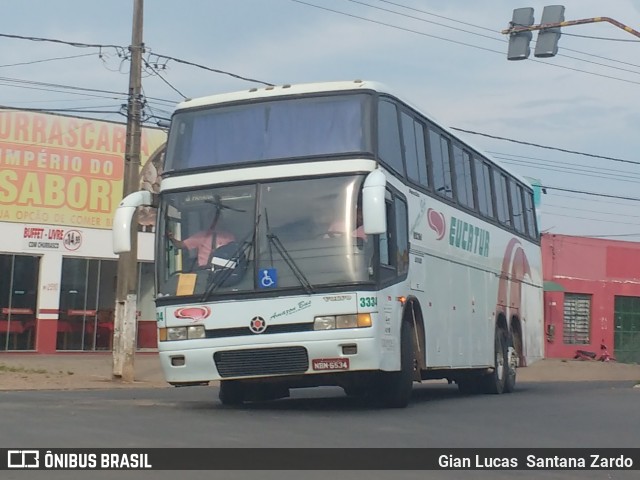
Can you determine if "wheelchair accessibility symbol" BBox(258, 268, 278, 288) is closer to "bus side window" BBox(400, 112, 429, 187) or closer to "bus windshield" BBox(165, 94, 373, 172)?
"bus windshield" BBox(165, 94, 373, 172)

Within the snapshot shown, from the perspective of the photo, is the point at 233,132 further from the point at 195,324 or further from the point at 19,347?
the point at 19,347

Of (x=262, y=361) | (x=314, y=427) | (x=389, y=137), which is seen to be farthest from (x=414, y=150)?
(x=314, y=427)

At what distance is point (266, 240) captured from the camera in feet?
41.7

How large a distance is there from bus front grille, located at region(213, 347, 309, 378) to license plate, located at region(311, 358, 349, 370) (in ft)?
0.34

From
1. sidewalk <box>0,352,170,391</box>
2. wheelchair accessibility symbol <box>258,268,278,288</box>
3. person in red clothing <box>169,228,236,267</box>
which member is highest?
person in red clothing <box>169,228,236,267</box>

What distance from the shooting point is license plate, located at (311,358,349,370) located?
12422mm

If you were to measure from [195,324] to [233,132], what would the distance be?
7.97ft

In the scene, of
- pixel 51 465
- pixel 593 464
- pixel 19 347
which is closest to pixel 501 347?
pixel 593 464

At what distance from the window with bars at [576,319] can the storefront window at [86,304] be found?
1991 cm

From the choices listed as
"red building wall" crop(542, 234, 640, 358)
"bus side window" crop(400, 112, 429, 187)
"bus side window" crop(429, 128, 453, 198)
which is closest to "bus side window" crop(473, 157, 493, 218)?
"bus side window" crop(429, 128, 453, 198)

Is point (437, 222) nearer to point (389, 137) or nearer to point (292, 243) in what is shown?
point (389, 137)

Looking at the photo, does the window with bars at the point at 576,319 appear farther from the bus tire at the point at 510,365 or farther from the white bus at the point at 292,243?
the white bus at the point at 292,243

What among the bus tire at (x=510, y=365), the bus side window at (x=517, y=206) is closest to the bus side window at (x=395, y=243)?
the bus tire at (x=510, y=365)

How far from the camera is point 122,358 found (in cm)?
2306
